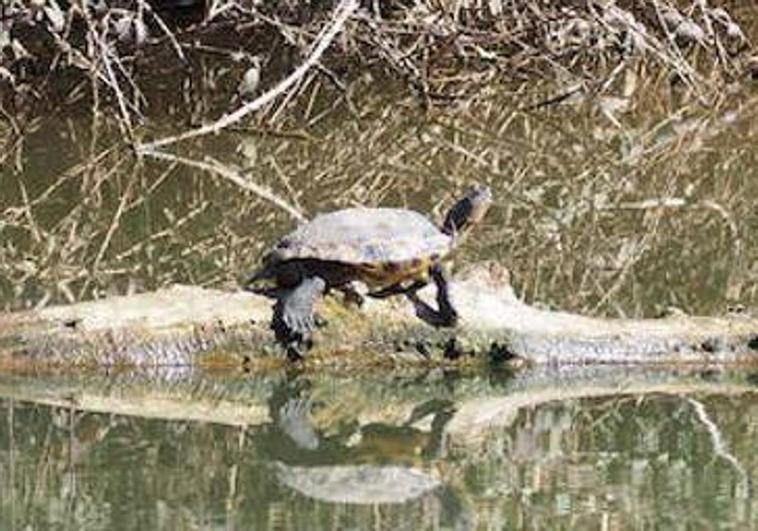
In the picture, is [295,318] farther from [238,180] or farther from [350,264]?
[238,180]

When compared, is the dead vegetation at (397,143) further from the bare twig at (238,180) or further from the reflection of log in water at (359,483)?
the reflection of log in water at (359,483)

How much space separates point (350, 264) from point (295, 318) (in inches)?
8.5

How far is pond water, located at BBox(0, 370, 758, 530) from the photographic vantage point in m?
3.02

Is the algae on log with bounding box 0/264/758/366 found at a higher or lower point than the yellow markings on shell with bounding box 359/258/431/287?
lower

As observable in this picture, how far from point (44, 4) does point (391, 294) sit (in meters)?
2.93

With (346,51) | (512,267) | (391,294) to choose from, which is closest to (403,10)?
(346,51)

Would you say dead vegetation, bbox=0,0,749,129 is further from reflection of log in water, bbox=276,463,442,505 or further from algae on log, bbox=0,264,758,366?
reflection of log in water, bbox=276,463,442,505

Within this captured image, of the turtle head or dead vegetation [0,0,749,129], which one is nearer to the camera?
the turtle head

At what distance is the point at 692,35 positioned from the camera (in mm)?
8039

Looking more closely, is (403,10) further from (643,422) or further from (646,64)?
(643,422)

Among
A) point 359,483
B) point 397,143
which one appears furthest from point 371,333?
point 397,143

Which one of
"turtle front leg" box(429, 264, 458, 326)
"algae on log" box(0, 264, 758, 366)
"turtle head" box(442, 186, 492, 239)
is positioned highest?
"turtle head" box(442, 186, 492, 239)

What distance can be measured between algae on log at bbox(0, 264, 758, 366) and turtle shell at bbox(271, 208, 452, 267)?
3.6 inches

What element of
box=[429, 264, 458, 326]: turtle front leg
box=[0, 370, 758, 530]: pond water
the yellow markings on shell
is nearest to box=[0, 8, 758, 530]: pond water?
box=[0, 370, 758, 530]: pond water
